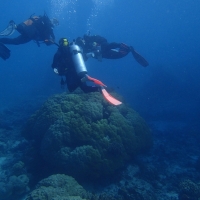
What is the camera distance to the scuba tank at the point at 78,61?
24.0ft

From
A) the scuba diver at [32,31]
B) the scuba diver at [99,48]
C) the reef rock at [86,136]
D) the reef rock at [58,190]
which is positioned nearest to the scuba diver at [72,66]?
the reef rock at [86,136]

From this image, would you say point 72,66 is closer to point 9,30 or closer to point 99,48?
point 99,48

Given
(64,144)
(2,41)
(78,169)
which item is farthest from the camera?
(2,41)

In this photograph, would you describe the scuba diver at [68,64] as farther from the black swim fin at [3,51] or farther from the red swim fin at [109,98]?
the black swim fin at [3,51]

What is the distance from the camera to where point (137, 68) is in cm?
5622

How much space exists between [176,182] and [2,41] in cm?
1020

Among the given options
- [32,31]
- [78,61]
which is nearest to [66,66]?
[78,61]

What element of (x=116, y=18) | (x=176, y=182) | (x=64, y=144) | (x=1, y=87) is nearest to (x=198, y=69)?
(x=176, y=182)

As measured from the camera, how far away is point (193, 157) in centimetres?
1084

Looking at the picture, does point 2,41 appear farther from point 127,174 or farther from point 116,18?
point 116,18

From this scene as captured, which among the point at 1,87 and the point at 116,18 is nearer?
the point at 1,87

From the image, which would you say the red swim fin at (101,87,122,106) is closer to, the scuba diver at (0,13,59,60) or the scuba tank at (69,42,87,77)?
the scuba tank at (69,42,87,77)

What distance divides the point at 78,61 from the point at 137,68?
5041 centimetres

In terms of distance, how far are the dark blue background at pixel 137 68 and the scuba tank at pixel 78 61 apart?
6.93 ft
